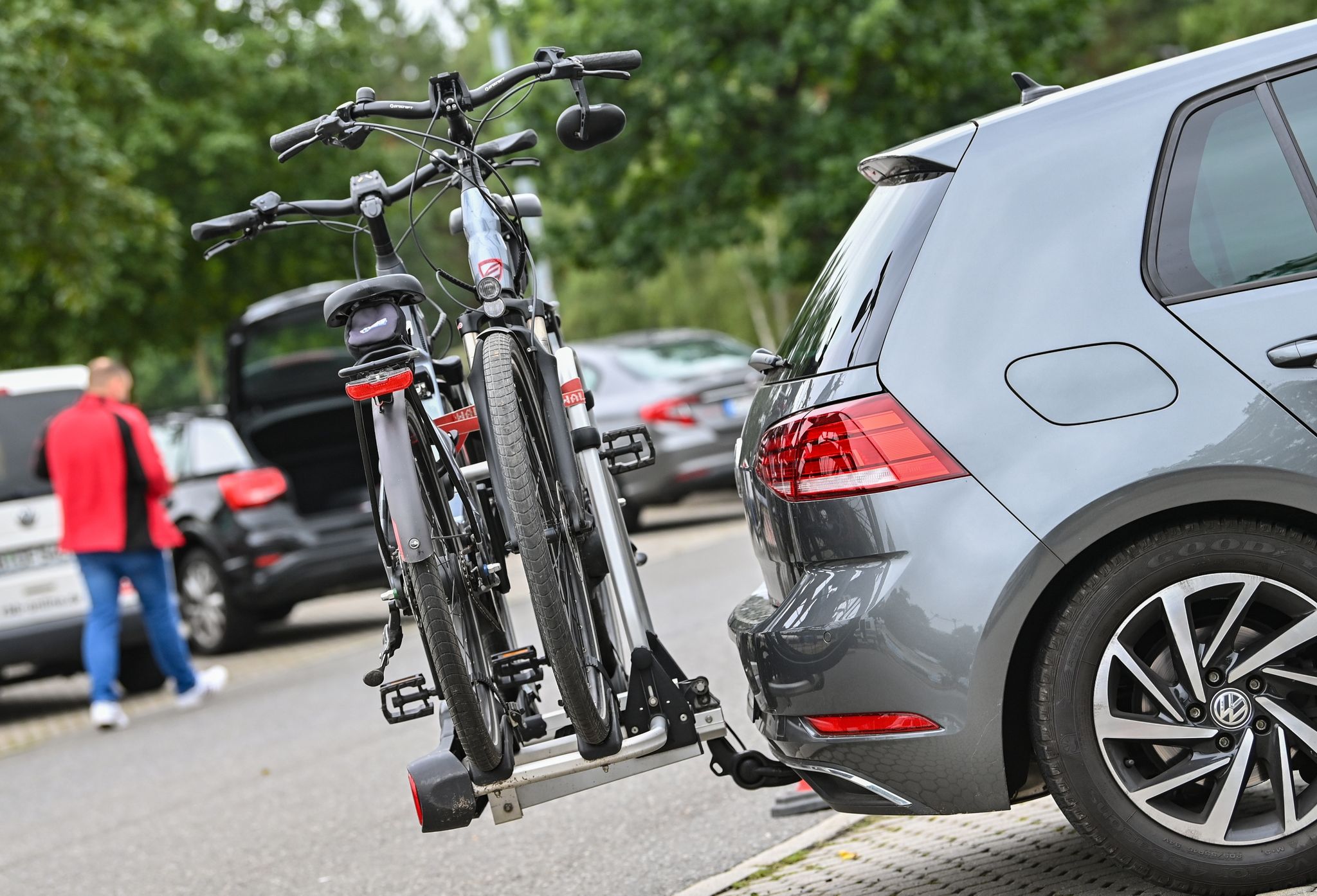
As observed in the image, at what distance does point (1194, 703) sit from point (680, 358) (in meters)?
11.6

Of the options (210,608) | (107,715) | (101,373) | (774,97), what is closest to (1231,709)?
(107,715)

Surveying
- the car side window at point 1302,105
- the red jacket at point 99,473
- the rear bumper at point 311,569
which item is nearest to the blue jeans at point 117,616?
the red jacket at point 99,473

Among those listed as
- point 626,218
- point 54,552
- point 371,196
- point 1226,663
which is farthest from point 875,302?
point 626,218

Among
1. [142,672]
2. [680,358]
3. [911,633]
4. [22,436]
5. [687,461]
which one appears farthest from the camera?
[680,358]

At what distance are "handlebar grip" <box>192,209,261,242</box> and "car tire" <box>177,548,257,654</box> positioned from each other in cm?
742

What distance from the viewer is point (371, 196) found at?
4367mm

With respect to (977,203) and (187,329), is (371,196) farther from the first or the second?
(187,329)

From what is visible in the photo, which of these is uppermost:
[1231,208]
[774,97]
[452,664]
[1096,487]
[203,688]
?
[774,97]

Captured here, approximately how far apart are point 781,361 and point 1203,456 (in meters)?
1.06

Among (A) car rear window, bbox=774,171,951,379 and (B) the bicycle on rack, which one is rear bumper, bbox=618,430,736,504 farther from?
(A) car rear window, bbox=774,171,951,379

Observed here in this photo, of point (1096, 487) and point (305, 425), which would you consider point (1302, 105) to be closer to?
point (1096, 487)

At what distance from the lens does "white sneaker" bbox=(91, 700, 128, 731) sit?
9227 millimetres

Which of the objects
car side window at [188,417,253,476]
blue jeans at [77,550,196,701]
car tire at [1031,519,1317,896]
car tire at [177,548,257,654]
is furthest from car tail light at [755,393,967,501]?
car tire at [177,548,257,654]

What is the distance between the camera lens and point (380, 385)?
3648 millimetres
